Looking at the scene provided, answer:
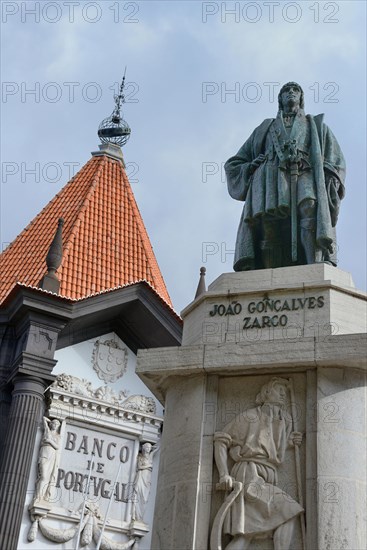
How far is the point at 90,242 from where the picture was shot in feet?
75.3

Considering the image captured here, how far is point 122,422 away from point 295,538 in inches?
472

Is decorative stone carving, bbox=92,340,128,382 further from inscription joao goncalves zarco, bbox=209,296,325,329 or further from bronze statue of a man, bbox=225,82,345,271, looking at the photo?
inscription joao goncalves zarco, bbox=209,296,325,329

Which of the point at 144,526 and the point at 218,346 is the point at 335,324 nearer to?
the point at 218,346

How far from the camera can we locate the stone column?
55.9 feet

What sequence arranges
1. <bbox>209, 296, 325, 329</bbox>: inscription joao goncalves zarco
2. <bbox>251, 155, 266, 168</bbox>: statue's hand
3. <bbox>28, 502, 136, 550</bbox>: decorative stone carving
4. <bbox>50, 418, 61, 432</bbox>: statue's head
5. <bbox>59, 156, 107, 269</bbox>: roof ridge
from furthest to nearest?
<bbox>59, 156, 107, 269</bbox>: roof ridge, <bbox>50, 418, 61, 432</bbox>: statue's head, <bbox>28, 502, 136, 550</bbox>: decorative stone carving, <bbox>251, 155, 266, 168</bbox>: statue's hand, <bbox>209, 296, 325, 329</bbox>: inscription joao goncalves zarco

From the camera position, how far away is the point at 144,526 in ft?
61.0

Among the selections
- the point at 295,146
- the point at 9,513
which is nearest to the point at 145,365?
the point at 295,146

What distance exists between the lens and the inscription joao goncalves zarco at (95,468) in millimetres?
18344

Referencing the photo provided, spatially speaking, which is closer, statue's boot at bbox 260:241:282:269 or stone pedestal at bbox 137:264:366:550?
stone pedestal at bbox 137:264:366:550

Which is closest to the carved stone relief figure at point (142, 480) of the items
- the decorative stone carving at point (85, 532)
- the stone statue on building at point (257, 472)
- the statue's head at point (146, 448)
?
the statue's head at point (146, 448)

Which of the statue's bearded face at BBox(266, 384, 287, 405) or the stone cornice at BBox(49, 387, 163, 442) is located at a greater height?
the stone cornice at BBox(49, 387, 163, 442)

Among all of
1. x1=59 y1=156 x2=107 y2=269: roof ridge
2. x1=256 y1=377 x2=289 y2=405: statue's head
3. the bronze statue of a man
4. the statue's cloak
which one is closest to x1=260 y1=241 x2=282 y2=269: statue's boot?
the bronze statue of a man

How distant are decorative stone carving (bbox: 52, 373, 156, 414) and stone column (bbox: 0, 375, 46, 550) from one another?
0.66m

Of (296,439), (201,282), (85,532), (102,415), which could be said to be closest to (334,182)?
(296,439)
